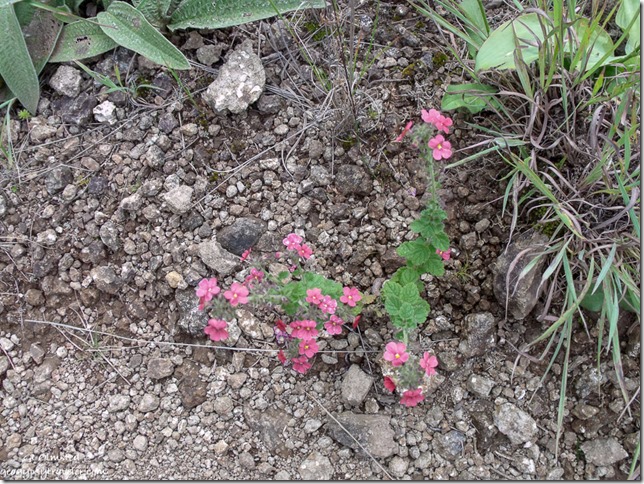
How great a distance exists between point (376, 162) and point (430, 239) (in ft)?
1.74

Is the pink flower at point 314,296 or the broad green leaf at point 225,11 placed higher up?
the broad green leaf at point 225,11

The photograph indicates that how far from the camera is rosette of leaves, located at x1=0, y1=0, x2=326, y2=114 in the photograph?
2213 mm

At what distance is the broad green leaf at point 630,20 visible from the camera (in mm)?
2088

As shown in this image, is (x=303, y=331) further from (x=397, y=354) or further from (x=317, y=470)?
(x=317, y=470)

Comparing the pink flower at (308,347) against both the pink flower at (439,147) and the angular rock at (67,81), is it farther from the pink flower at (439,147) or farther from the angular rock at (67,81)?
the angular rock at (67,81)

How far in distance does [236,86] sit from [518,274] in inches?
49.4

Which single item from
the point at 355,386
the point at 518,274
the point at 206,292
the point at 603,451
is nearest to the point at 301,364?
the point at 355,386

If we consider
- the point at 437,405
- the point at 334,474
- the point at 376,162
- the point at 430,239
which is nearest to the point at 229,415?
the point at 334,474

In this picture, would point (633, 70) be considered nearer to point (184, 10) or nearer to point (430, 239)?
point (430, 239)

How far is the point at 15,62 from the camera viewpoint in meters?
2.26

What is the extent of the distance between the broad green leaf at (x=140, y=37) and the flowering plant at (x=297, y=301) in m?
0.87

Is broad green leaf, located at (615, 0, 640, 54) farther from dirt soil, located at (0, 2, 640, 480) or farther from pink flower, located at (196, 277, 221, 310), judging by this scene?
pink flower, located at (196, 277, 221, 310)

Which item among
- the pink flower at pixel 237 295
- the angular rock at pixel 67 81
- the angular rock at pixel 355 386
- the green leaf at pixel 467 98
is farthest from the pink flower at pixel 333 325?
the angular rock at pixel 67 81

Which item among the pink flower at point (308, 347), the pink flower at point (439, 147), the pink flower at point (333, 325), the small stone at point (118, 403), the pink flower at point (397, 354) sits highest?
the pink flower at point (439, 147)
